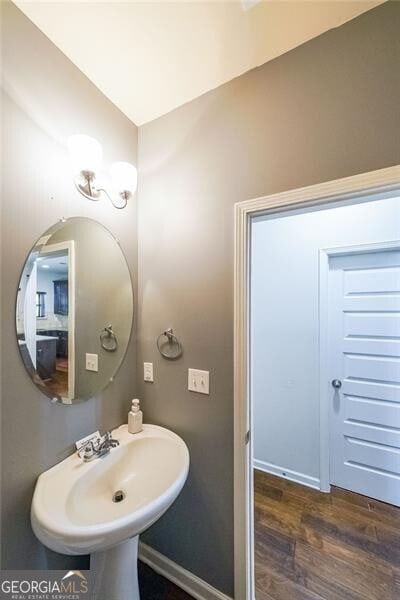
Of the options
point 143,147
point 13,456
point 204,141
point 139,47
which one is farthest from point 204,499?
point 139,47

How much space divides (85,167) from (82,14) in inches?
23.2

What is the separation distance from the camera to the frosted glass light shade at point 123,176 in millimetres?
1168

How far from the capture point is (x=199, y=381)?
1.22m

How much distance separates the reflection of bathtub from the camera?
3.13 feet

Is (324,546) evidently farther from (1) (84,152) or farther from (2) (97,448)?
(1) (84,152)

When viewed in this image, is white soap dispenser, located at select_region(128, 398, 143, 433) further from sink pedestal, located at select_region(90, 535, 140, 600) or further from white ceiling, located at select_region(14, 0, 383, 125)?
white ceiling, located at select_region(14, 0, 383, 125)

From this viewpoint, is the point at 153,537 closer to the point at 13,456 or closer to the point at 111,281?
the point at 13,456

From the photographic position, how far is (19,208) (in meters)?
0.89

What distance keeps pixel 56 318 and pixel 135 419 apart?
0.69 m

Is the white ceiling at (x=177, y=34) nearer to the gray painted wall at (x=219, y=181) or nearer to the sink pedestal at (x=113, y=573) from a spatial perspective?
the gray painted wall at (x=219, y=181)

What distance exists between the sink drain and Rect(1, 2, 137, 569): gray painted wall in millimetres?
296

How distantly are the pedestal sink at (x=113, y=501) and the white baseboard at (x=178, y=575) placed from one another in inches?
11.2

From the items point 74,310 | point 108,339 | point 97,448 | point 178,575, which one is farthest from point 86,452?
point 178,575

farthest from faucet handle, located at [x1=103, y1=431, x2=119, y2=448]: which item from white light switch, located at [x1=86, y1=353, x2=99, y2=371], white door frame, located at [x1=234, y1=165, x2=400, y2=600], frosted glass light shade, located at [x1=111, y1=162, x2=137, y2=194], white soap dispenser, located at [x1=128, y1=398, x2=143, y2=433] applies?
frosted glass light shade, located at [x1=111, y1=162, x2=137, y2=194]
